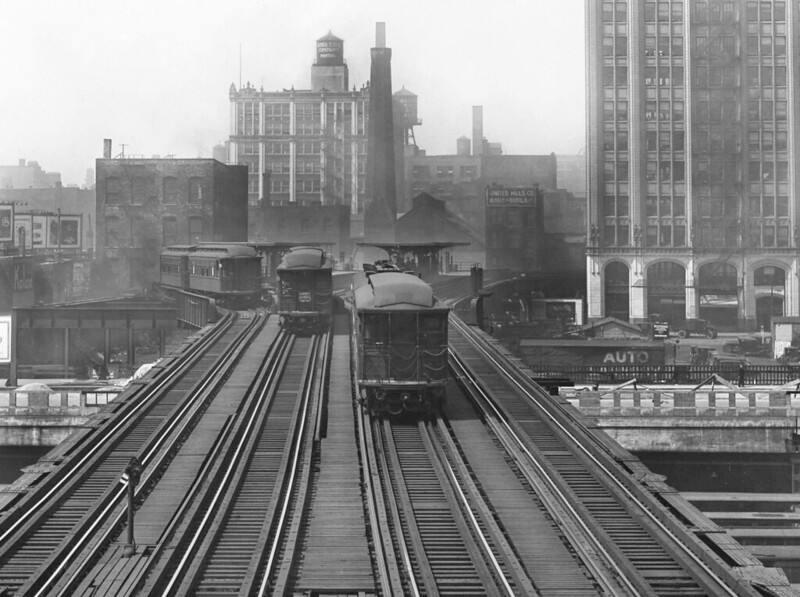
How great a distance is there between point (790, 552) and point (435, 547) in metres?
12.8

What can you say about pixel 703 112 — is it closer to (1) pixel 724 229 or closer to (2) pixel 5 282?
(1) pixel 724 229

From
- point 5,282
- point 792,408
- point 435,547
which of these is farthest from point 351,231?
point 435,547

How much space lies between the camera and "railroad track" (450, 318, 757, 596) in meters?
15.6

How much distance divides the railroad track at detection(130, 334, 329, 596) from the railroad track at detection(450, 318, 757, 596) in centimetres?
468

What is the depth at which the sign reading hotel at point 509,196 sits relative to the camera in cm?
9175

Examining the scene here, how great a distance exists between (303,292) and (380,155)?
50.8 meters

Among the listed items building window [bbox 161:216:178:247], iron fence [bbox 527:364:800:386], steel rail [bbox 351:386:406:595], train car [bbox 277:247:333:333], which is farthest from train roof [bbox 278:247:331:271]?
building window [bbox 161:216:178:247]

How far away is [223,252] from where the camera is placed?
53.7 metres

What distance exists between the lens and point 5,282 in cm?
6281

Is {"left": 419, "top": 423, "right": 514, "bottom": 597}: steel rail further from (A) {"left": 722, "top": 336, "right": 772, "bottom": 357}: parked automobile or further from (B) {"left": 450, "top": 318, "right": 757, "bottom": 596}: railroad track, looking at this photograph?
(A) {"left": 722, "top": 336, "right": 772, "bottom": 357}: parked automobile

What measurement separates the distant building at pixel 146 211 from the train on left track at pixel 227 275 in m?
22.9

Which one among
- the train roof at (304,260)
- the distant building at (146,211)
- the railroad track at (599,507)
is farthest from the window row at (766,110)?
the railroad track at (599,507)

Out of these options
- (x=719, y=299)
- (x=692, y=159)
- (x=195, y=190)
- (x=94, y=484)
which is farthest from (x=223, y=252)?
(x=692, y=159)

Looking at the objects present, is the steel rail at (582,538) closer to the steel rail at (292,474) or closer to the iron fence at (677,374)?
the steel rail at (292,474)
